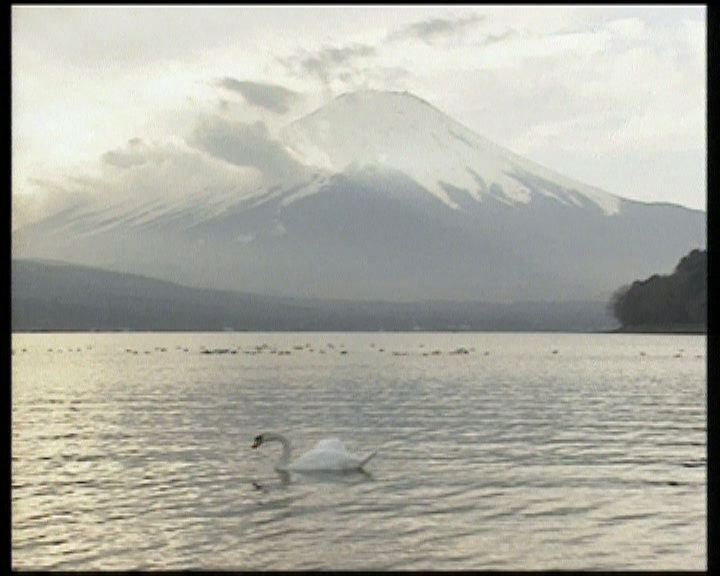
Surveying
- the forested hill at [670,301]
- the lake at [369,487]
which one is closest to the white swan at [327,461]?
the lake at [369,487]

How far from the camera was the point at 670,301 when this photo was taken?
6506 centimetres

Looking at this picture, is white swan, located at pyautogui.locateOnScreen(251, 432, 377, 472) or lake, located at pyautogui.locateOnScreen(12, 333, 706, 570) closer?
lake, located at pyautogui.locateOnScreen(12, 333, 706, 570)

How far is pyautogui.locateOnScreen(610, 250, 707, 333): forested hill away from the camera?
6034 centimetres

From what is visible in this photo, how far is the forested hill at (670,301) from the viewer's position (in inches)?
2376

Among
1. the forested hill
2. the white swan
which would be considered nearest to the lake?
the white swan

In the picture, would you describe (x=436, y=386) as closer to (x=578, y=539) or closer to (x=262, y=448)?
(x=262, y=448)

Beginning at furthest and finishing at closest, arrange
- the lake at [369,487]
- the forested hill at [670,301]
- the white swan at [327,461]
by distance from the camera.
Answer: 1. the forested hill at [670,301]
2. the white swan at [327,461]
3. the lake at [369,487]

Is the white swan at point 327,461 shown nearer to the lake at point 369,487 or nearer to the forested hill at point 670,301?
the lake at point 369,487

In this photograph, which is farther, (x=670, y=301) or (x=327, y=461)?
(x=670, y=301)

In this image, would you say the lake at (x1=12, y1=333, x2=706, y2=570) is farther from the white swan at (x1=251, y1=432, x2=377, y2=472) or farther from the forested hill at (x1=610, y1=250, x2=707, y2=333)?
the forested hill at (x1=610, y1=250, x2=707, y2=333)

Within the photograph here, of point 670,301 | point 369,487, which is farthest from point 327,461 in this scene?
point 670,301

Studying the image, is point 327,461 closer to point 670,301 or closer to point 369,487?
point 369,487
